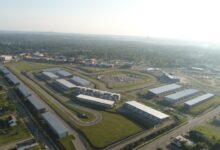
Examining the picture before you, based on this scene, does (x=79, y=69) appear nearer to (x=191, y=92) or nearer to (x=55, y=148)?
(x=191, y=92)

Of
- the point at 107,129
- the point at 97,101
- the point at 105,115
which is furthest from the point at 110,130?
the point at 97,101

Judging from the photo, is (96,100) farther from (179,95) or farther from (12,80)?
(12,80)

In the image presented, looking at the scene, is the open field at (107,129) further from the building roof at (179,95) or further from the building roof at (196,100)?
the building roof at (196,100)

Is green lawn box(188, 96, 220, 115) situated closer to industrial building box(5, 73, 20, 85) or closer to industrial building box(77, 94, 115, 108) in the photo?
industrial building box(77, 94, 115, 108)

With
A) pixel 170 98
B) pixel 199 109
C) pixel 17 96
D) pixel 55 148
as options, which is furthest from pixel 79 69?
pixel 55 148

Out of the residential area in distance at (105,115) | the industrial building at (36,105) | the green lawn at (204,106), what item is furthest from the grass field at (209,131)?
the industrial building at (36,105)

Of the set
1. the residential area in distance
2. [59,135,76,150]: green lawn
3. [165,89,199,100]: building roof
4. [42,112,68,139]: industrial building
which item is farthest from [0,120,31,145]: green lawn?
[165,89,199,100]: building roof
